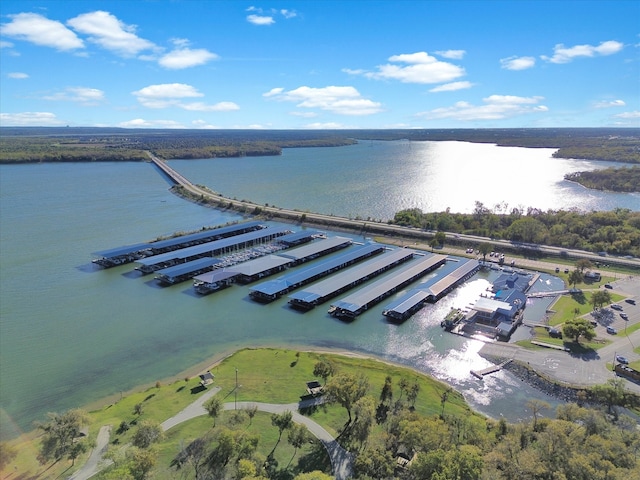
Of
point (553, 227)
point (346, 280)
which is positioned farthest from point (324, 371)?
point (553, 227)

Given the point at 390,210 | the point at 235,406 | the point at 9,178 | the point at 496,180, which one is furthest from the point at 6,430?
the point at 496,180

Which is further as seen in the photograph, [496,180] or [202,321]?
[496,180]

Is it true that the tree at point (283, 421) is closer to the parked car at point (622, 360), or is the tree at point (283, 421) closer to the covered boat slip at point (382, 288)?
the covered boat slip at point (382, 288)

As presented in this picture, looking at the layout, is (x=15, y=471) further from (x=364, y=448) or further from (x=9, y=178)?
(x=9, y=178)

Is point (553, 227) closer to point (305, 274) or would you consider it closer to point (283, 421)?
point (305, 274)

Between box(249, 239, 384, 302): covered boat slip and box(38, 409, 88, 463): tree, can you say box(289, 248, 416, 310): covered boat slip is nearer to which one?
box(249, 239, 384, 302): covered boat slip

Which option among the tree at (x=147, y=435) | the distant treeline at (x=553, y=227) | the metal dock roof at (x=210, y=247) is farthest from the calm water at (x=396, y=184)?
the tree at (x=147, y=435)
